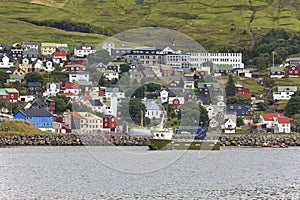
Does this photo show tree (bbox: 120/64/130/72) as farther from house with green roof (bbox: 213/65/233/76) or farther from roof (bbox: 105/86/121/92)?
house with green roof (bbox: 213/65/233/76)

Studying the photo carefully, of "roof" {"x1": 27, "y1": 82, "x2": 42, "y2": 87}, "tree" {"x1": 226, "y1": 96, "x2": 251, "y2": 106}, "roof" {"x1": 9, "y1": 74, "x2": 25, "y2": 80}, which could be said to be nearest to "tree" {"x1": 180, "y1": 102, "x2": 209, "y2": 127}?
"tree" {"x1": 226, "y1": 96, "x2": 251, "y2": 106}

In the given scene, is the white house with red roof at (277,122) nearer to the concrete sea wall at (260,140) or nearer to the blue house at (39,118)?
the concrete sea wall at (260,140)

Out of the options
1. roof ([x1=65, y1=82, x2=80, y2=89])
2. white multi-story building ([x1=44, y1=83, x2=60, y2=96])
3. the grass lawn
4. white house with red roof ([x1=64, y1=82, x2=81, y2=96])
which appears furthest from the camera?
roof ([x1=65, y1=82, x2=80, y2=89])

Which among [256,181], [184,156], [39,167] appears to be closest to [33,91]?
[184,156]

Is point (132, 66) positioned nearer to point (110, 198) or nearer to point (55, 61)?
point (55, 61)

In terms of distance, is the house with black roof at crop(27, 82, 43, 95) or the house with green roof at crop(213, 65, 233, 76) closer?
the house with black roof at crop(27, 82, 43, 95)

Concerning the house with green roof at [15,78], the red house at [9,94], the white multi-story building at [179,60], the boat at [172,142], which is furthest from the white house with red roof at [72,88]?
the boat at [172,142]
